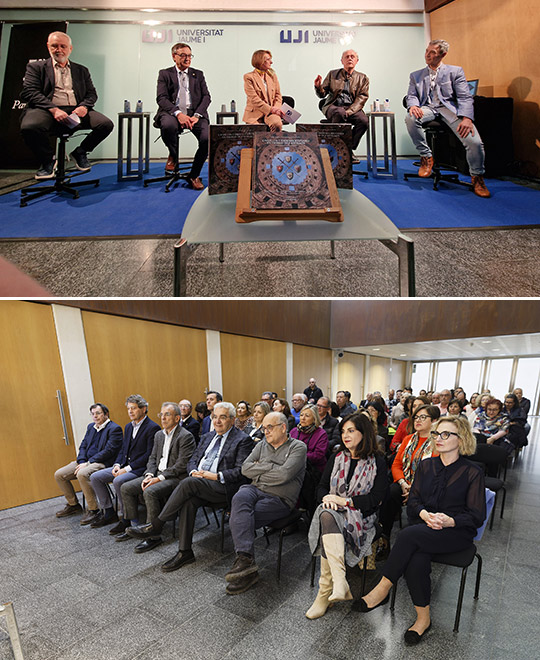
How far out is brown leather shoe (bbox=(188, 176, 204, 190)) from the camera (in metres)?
3.00

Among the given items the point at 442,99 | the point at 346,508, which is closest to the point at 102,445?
the point at 346,508

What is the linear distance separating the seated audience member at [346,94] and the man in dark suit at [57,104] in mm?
1220

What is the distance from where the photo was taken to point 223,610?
2074 millimetres

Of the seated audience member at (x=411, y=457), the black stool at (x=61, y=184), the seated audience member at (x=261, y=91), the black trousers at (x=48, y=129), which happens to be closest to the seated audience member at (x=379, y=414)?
the seated audience member at (x=411, y=457)

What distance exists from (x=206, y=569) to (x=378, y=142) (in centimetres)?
243

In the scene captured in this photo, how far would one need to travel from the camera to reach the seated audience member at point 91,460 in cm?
342

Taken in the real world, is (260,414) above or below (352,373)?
above

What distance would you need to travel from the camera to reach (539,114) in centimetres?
303

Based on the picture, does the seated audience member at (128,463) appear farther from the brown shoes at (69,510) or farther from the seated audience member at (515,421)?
the seated audience member at (515,421)

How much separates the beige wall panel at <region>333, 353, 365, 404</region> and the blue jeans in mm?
5086

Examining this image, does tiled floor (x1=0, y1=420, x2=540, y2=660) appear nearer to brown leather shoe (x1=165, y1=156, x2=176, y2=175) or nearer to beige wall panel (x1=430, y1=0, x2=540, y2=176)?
brown leather shoe (x1=165, y1=156, x2=176, y2=175)

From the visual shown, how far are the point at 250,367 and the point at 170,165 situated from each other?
148 inches

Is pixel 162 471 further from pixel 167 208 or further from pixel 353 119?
pixel 353 119

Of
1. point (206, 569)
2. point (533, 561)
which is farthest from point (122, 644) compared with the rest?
point (533, 561)
